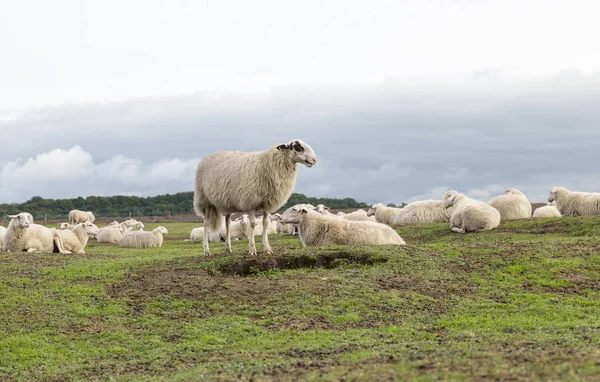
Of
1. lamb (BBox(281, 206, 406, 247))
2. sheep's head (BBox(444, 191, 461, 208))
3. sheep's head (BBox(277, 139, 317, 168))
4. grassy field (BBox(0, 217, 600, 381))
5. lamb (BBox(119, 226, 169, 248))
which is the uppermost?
sheep's head (BBox(277, 139, 317, 168))

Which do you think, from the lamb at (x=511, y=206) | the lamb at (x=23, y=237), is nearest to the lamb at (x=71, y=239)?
the lamb at (x=23, y=237)

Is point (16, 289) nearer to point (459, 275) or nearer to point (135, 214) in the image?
point (459, 275)

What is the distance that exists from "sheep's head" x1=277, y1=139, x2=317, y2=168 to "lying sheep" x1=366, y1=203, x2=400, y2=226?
19.5m

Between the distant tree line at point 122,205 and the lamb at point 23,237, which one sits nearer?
the lamb at point 23,237

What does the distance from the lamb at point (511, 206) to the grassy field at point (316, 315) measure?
11547 millimetres

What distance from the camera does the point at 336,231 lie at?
19.4 m

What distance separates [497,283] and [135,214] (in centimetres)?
7847

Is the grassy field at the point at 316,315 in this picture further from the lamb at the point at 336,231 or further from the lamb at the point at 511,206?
the lamb at the point at 511,206

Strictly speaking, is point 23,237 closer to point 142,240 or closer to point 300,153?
point 142,240

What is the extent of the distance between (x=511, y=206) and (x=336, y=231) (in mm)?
13741

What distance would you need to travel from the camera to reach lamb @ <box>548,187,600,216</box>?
29094mm

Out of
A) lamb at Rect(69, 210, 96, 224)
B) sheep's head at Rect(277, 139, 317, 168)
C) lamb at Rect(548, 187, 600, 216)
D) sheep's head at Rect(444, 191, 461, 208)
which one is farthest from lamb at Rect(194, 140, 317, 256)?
lamb at Rect(69, 210, 96, 224)

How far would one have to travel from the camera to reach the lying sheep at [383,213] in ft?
118

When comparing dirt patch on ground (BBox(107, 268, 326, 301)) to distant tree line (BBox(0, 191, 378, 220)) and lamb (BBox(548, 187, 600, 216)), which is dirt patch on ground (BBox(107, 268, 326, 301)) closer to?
lamb (BBox(548, 187, 600, 216))
